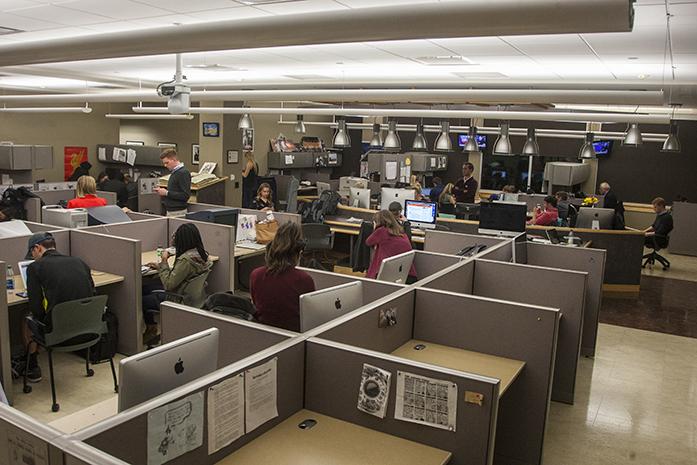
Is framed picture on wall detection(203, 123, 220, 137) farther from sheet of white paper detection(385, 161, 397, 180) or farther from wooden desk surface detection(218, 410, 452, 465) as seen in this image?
wooden desk surface detection(218, 410, 452, 465)

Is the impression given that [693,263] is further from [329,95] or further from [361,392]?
[361,392]

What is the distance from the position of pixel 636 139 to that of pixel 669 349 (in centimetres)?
318

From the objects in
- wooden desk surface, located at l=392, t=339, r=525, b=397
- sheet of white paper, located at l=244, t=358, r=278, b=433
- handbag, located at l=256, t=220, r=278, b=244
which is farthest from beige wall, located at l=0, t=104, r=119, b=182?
sheet of white paper, located at l=244, t=358, r=278, b=433

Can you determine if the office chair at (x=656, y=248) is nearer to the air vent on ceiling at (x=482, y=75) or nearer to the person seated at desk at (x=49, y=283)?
the air vent on ceiling at (x=482, y=75)

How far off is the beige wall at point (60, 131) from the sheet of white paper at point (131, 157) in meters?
1.29

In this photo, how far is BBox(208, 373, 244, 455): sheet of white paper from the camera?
2.15 m

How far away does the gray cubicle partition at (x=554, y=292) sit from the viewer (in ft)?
14.4

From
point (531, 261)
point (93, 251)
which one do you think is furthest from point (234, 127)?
point (531, 261)

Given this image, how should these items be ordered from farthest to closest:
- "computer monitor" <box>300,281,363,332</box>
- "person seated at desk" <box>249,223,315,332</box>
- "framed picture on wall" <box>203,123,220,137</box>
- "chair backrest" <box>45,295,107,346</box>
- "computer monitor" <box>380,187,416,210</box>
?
"framed picture on wall" <box>203,123,220,137</box> < "computer monitor" <box>380,187,416,210</box> < "chair backrest" <box>45,295,107,346</box> < "person seated at desk" <box>249,223,315,332</box> < "computer monitor" <box>300,281,363,332</box>

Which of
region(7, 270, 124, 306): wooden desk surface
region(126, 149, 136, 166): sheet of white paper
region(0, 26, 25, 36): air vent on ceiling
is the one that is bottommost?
region(7, 270, 124, 306): wooden desk surface

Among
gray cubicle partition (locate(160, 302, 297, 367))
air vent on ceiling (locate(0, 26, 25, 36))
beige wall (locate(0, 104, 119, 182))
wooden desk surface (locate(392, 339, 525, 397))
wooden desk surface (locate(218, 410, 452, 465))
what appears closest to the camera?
wooden desk surface (locate(218, 410, 452, 465))

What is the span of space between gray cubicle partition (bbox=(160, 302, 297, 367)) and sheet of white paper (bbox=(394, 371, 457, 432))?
56cm

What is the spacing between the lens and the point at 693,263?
35.0 feet

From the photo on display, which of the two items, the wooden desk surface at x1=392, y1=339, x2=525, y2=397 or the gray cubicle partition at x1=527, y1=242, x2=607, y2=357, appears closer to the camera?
the wooden desk surface at x1=392, y1=339, x2=525, y2=397
